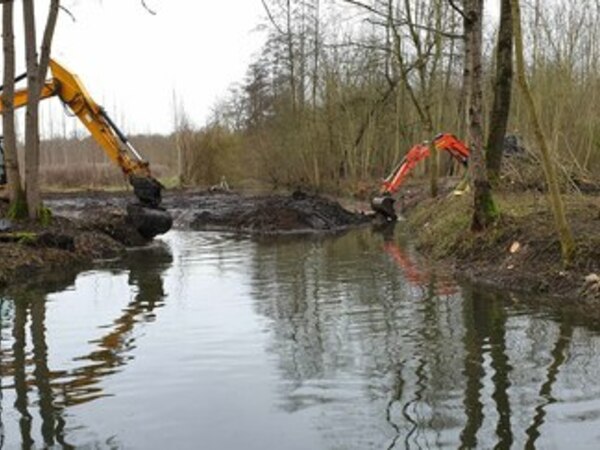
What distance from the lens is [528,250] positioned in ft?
37.8

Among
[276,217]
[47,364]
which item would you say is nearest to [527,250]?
[47,364]

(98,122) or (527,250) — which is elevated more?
(98,122)

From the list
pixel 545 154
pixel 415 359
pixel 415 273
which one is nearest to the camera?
A: pixel 415 359

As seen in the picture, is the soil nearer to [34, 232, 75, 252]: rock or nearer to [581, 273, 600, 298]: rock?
[34, 232, 75, 252]: rock

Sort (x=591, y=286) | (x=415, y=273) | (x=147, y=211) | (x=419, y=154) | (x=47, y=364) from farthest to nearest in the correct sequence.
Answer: (x=419, y=154), (x=147, y=211), (x=415, y=273), (x=591, y=286), (x=47, y=364)

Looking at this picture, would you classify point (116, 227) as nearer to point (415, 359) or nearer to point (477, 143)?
point (477, 143)

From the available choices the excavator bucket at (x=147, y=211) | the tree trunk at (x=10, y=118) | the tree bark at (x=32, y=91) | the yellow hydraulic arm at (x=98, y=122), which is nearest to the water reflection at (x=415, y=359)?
the tree bark at (x=32, y=91)

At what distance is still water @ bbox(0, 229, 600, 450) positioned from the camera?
18.1 feet

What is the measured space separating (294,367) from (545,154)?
4.76m

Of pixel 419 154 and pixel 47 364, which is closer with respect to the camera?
pixel 47 364

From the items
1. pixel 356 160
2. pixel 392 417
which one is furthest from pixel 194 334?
pixel 356 160

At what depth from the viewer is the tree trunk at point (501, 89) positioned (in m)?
15.4

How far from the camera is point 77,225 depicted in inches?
743

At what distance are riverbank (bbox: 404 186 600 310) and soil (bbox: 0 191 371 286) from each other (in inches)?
295
